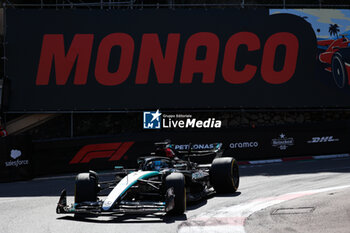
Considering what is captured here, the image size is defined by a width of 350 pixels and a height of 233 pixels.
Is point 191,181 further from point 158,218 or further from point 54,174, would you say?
point 54,174

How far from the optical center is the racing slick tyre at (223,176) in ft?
37.4

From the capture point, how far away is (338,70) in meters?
22.9

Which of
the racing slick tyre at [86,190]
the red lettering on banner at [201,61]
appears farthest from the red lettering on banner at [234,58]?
the racing slick tyre at [86,190]

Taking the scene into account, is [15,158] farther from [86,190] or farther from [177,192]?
[177,192]

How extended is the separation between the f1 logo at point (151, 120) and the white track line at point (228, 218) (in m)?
11.4

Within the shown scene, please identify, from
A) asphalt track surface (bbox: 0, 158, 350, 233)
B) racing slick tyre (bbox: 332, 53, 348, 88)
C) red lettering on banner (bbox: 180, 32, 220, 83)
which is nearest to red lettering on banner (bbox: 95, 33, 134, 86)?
red lettering on banner (bbox: 180, 32, 220, 83)

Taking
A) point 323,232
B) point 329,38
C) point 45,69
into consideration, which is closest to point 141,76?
point 45,69

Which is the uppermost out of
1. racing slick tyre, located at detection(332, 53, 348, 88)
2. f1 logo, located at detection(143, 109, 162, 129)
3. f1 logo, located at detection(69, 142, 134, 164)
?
racing slick tyre, located at detection(332, 53, 348, 88)

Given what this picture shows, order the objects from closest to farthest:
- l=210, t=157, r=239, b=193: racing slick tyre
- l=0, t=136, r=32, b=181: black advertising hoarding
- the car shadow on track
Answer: the car shadow on track, l=210, t=157, r=239, b=193: racing slick tyre, l=0, t=136, r=32, b=181: black advertising hoarding

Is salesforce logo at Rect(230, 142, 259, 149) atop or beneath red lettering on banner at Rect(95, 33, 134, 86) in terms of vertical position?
beneath

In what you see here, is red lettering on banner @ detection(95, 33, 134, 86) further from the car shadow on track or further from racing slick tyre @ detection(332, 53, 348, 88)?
the car shadow on track

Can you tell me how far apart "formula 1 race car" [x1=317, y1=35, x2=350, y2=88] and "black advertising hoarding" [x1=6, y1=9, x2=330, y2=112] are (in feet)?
1.46

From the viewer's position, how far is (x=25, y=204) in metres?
11.6

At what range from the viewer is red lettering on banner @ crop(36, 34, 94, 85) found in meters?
22.5
